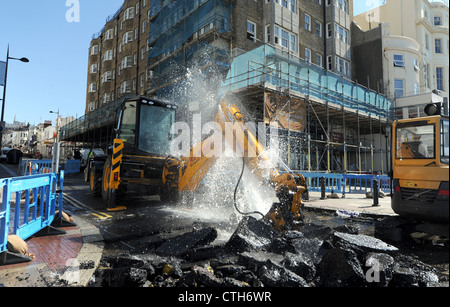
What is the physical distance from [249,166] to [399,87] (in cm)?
2505

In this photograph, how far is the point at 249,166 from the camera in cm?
532

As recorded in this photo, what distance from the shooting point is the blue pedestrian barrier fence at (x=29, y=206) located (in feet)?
11.4

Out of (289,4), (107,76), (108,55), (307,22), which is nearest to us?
(289,4)

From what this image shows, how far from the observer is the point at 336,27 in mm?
24672

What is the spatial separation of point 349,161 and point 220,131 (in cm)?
2002

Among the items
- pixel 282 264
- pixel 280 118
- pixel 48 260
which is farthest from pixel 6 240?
pixel 280 118

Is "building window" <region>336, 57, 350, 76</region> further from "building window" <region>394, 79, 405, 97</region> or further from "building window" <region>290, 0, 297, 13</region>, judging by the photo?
"building window" <region>290, 0, 297, 13</region>

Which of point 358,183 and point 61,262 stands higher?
point 358,183

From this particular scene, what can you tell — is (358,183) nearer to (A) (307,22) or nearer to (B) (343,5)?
(A) (307,22)

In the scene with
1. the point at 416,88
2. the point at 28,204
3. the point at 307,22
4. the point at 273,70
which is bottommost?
→ the point at 28,204

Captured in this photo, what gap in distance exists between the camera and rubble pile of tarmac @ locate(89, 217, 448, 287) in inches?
113

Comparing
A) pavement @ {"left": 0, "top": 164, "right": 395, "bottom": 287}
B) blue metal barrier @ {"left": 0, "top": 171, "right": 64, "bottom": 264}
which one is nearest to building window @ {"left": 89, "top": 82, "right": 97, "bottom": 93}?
blue metal barrier @ {"left": 0, "top": 171, "right": 64, "bottom": 264}

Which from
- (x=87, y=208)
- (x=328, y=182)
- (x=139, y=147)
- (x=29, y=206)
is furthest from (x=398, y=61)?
(x=29, y=206)

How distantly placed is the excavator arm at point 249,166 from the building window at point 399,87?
24083 millimetres
